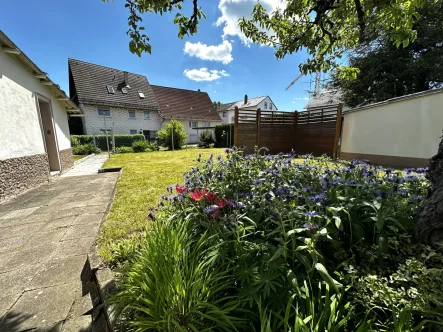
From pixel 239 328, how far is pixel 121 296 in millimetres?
715

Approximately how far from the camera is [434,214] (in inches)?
46.4

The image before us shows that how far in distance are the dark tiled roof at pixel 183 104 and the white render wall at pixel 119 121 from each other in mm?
1643

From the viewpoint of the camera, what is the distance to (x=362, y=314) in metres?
1.01

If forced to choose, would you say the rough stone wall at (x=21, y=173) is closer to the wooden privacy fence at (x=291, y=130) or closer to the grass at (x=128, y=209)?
the grass at (x=128, y=209)

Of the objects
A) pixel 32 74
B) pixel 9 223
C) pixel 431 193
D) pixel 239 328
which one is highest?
pixel 32 74

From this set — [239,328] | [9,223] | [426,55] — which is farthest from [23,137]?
[426,55]

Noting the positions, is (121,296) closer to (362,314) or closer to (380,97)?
(362,314)

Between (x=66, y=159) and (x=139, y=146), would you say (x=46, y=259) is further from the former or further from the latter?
(x=139, y=146)

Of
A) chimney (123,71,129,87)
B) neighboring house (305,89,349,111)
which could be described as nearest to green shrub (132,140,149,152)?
chimney (123,71,129,87)

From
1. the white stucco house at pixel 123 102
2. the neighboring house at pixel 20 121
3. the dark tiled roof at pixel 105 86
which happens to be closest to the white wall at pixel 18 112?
the neighboring house at pixel 20 121

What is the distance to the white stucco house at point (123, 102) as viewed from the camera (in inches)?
693

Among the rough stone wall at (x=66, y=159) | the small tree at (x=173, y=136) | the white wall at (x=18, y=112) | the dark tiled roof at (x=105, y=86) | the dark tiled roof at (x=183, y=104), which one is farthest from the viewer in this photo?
the dark tiled roof at (x=183, y=104)

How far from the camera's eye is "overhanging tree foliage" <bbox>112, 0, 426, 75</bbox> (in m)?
2.21

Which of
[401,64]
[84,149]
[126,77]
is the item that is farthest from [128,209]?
[126,77]
